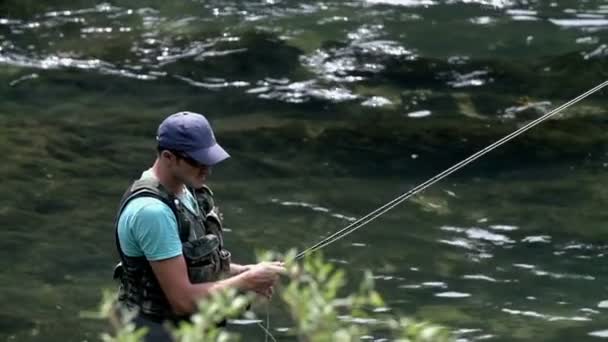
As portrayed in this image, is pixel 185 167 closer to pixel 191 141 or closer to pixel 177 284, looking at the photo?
pixel 191 141

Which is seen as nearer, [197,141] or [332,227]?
[197,141]

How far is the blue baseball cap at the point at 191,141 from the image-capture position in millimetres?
5035

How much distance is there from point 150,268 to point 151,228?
0.25 meters

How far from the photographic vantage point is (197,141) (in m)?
5.04

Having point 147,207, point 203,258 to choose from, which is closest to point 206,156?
point 147,207

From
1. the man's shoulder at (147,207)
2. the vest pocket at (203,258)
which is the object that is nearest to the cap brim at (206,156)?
the man's shoulder at (147,207)

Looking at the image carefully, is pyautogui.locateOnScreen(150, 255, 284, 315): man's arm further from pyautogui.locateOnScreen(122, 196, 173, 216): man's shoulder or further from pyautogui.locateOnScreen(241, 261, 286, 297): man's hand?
pyautogui.locateOnScreen(122, 196, 173, 216): man's shoulder

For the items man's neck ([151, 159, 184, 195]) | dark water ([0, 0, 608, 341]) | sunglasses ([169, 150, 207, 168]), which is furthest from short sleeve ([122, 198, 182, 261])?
dark water ([0, 0, 608, 341])

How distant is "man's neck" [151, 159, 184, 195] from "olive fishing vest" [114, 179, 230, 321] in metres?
0.03

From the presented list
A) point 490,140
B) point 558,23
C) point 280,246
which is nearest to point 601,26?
point 558,23

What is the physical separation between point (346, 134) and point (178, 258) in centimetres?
776

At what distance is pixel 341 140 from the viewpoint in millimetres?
12484

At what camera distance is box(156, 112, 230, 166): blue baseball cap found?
5.04m

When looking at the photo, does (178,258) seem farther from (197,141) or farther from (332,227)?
(332,227)
